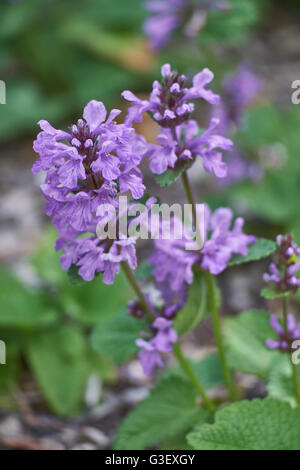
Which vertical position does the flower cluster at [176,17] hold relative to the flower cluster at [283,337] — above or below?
above

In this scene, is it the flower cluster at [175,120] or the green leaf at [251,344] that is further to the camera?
the green leaf at [251,344]

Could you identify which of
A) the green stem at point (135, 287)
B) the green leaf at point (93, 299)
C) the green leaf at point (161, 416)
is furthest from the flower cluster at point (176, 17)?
the green leaf at point (161, 416)

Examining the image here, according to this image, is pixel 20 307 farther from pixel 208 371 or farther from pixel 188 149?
pixel 188 149

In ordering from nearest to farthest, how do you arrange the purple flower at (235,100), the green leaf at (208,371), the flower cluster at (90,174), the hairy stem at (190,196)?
the flower cluster at (90,174)
the hairy stem at (190,196)
the green leaf at (208,371)
the purple flower at (235,100)

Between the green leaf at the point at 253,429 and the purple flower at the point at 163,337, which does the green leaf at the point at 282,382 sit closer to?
the green leaf at the point at 253,429

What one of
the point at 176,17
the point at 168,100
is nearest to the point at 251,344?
the point at 168,100

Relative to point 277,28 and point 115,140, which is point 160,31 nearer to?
point 115,140
